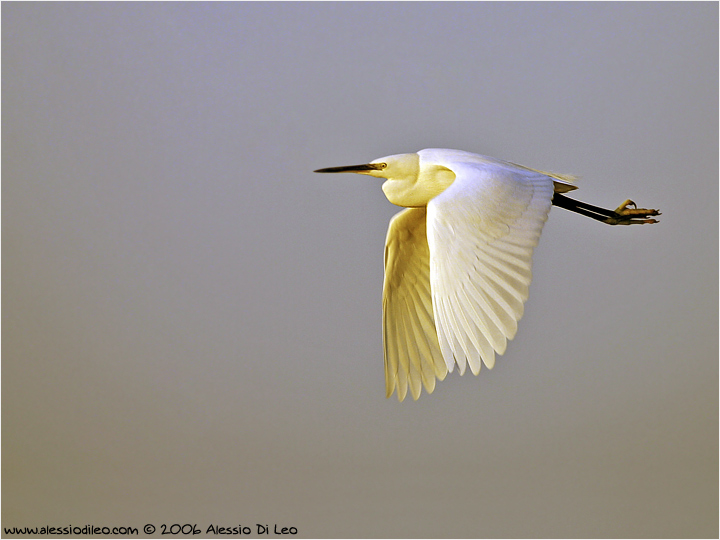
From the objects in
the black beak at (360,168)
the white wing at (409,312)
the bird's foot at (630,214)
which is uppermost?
the black beak at (360,168)

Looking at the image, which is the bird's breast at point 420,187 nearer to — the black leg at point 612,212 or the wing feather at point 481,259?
the wing feather at point 481,259

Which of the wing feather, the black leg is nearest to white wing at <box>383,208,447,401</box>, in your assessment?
the black leg

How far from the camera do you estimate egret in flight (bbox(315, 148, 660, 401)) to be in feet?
4.24

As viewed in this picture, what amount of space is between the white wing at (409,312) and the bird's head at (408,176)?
205mm

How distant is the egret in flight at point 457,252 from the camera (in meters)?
1.29

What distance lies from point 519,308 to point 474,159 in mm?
477

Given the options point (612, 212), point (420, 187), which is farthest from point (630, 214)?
point (420, 187)

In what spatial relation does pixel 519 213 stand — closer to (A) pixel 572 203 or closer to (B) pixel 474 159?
(B) pixel 474 159

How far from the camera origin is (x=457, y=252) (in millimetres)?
1358

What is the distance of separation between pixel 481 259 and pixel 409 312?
63cm

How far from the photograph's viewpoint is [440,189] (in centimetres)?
173

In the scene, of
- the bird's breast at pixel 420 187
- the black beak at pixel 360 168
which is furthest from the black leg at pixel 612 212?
the black beak at pixel 360 168

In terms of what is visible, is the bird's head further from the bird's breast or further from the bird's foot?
the bird's foot

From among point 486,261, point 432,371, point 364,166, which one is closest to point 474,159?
point 364,166
